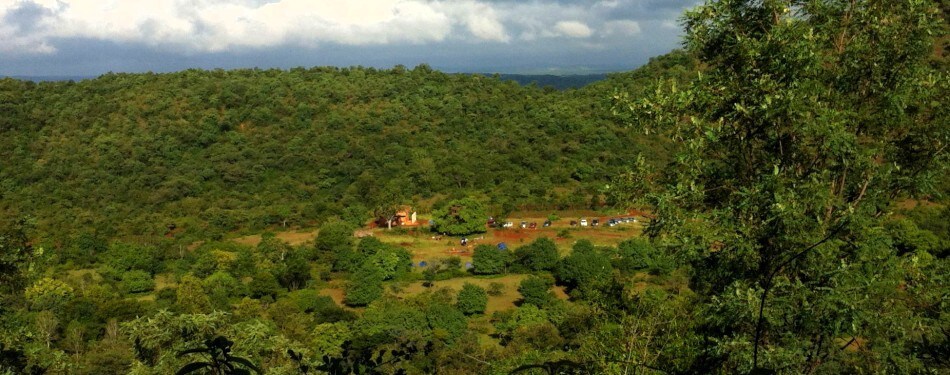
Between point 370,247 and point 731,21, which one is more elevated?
point 731,21

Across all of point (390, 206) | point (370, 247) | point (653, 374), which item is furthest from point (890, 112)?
point (390, 206)

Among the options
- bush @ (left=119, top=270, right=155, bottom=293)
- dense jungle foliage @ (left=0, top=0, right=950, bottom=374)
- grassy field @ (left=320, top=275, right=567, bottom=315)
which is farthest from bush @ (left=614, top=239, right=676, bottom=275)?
bush @ (left=119, top=270, right=155, bottom=293)

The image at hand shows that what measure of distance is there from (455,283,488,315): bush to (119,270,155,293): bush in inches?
703

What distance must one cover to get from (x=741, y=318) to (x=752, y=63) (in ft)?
6.21

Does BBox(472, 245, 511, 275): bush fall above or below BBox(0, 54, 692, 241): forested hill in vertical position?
below

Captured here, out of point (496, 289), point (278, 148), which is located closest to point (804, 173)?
point (496, 289)

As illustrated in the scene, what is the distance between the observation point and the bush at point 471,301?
25078 mm

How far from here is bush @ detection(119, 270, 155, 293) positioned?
3116cm

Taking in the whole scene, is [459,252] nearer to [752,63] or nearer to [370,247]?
[370,247]

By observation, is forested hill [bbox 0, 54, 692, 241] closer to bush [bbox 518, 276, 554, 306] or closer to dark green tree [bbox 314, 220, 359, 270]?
Answer: dark green tree [bbox 314, 220, 359, 270]

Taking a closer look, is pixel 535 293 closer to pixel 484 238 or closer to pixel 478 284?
pixel 478 284

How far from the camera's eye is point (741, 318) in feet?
13.4

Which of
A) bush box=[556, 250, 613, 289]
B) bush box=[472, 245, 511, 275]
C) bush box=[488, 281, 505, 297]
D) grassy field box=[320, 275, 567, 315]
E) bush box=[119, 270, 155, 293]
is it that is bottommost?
bush box=[119, 270, 155, 293]

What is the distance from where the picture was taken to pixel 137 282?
1240 inches
